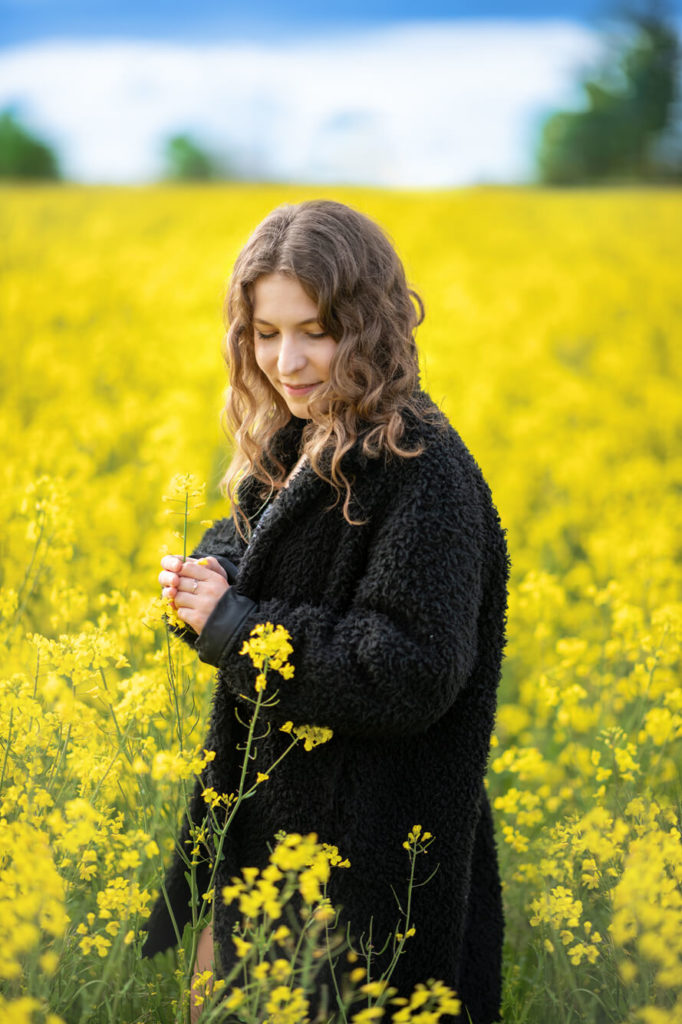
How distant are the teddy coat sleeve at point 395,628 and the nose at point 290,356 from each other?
289mm

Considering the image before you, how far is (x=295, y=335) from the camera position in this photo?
1.76 meters

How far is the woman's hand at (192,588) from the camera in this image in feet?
5.41

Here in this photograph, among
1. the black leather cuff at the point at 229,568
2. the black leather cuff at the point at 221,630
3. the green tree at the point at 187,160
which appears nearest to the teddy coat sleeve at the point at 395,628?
the black leather cuff at the point at 221,630

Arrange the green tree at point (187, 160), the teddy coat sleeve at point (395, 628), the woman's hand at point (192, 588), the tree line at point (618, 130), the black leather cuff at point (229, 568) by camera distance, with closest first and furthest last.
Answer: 1. the teddy coat sleeve at point (395, 628)
2. the woman's hand at point (192, 588)
3. the black leather cuff at point (229, 568)
4. the tree line at point (618, 130)
5. the green tree at point (187, 160)

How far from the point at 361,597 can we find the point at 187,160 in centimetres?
4123

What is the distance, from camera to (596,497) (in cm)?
511

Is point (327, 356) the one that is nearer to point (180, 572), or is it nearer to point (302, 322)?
point (302, 322)

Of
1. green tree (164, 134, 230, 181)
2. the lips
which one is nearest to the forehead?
the lips

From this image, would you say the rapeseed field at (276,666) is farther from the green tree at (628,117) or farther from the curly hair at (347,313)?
the green tree at (628,117)

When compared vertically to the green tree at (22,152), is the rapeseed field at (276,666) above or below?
below

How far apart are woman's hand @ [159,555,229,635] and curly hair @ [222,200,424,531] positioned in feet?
0.85

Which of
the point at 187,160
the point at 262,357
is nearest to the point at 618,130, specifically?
the point at 187,160

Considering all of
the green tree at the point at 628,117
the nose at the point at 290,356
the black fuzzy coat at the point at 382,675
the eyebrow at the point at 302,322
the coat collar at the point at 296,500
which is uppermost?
the green tree at the point at 628,117

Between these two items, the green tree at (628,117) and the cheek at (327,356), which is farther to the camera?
the green tree at (628,117)
